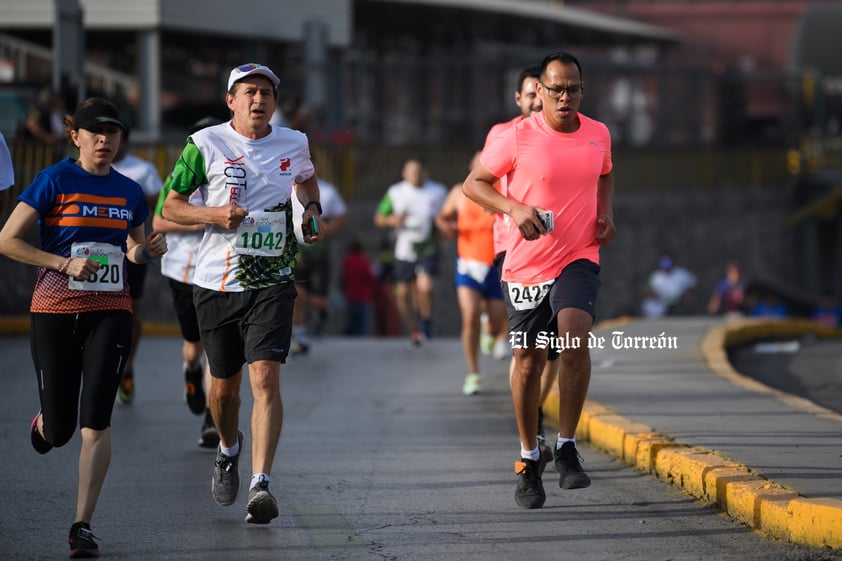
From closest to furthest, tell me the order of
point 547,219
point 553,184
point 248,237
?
point 248,237, point 547,219, point 553,184

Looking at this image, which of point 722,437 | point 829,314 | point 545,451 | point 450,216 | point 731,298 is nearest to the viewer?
point 545,451

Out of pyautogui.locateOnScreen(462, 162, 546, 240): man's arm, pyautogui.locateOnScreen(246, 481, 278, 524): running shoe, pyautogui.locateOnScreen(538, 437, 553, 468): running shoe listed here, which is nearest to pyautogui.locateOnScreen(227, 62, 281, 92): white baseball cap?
pyautogui.locateOnScreen(462, 162, 546, 240): man's arm

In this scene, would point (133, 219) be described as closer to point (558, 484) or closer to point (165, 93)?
point (558, 484)

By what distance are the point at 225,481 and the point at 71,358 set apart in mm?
978

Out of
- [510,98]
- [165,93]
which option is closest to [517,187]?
[165,93]

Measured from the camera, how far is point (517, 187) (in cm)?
752

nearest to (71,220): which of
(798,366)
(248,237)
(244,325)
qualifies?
(248,237)

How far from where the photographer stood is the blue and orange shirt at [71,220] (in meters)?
6.70

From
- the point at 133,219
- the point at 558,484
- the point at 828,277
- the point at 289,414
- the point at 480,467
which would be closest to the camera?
the point at 133,219

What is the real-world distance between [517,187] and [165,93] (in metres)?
21.2

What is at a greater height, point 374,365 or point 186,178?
point 186,178

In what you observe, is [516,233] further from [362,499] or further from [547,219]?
[362,499]

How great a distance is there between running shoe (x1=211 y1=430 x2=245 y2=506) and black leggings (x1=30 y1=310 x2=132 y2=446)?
2.55 feet

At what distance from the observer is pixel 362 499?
7695mm
